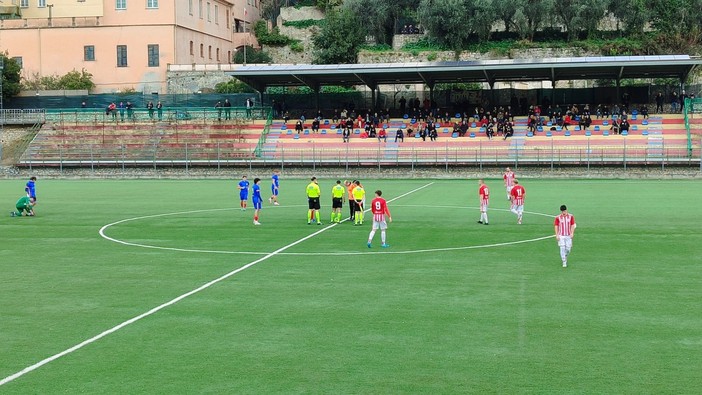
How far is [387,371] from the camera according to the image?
11789 millimetres

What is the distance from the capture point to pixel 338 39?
305 feet

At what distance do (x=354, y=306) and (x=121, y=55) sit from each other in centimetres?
7866

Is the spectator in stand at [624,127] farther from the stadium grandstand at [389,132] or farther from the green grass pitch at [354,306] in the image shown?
the green grass pitch at [354,306]

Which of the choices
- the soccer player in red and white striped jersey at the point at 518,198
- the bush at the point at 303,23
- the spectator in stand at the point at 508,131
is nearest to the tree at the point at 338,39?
the bush at the point at 303,23

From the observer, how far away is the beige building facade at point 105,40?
88500mm

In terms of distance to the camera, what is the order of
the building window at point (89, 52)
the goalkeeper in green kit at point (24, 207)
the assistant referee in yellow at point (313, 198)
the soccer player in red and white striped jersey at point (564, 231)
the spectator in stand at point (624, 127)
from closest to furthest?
the soccer player in red and white striped jersey at point (564, 231)
the assistant referee in yellow at point (313, 198)
the goalkeeper in green kit at point (24, 207)
the spectator in stand at point (624, 127)
the building window at point (89, 52)

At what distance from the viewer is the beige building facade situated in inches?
3484

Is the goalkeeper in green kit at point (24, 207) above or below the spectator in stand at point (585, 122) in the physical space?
below

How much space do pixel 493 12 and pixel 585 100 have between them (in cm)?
2128

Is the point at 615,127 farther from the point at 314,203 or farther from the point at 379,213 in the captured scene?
the point at 379,213

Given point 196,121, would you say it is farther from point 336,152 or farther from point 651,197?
point 651,197

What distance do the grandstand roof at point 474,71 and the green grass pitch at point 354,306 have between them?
3616 cm

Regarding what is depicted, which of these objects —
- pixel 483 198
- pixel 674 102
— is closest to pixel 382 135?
pixel 674 102

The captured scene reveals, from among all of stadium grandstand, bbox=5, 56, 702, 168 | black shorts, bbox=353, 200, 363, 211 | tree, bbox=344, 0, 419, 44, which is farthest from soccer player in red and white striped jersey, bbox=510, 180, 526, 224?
tree, bbox=344, 0, 419, 44
